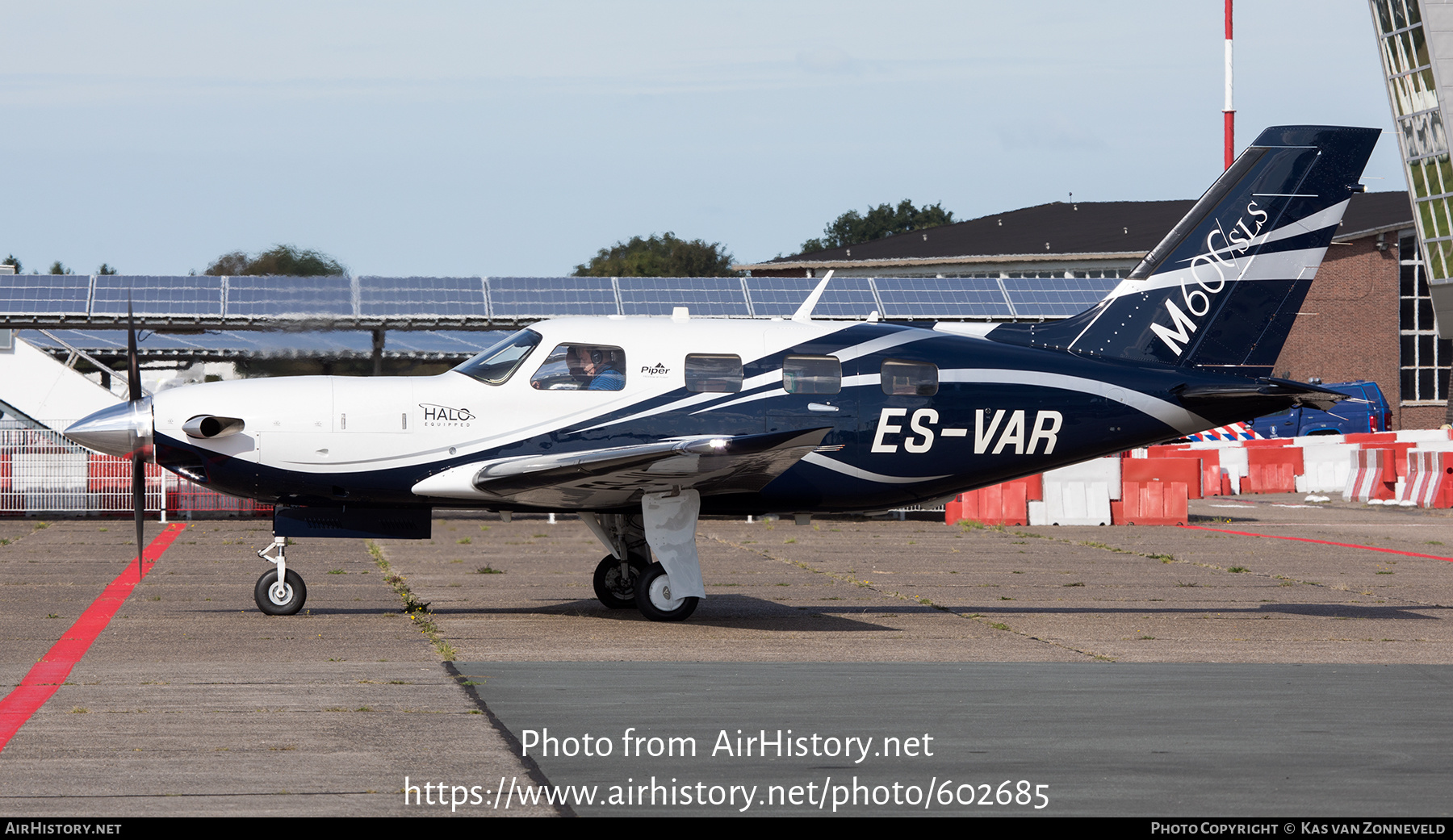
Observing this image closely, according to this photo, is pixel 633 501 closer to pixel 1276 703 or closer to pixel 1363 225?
pixel 1276 703

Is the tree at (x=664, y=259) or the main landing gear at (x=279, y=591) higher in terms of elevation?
the tree at (x=664, y=259)

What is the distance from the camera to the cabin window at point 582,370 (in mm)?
13031

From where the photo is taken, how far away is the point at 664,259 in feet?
383

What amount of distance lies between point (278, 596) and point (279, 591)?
5cm

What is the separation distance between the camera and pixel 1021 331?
1458cm

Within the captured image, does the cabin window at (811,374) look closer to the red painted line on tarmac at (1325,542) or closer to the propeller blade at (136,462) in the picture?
the propeller blade at (136,462)

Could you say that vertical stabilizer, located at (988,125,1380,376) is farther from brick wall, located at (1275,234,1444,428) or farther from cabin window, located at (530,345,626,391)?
brick wall, located at (1275,234,1444,428)

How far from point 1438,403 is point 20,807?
7006cm

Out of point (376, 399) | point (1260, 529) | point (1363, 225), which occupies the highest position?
point (1363, 225)

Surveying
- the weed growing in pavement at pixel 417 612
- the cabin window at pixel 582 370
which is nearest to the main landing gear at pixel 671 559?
the cabin window at pixel 582 370

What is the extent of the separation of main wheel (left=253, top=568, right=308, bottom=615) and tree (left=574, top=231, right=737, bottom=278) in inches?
3878

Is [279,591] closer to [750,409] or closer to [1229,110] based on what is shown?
[750,409]

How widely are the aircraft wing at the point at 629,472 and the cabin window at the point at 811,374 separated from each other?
909 millimetres

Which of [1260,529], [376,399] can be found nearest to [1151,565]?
[1260,529]
